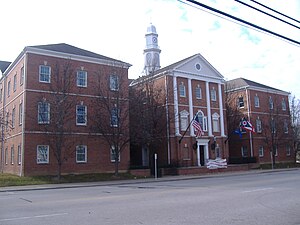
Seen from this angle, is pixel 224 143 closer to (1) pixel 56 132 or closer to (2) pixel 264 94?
(2) pixel 264 94

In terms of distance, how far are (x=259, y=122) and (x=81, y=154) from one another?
31195 mm

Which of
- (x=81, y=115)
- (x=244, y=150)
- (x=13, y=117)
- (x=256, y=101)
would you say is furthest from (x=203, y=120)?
(x=13, y=117)

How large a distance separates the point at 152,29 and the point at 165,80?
24.8 meters

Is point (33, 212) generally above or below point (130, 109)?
below

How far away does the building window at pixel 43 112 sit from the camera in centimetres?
3050

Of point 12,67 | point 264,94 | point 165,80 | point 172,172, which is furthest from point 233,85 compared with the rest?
point 12,67

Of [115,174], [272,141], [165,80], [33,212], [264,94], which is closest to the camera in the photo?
[33,212]

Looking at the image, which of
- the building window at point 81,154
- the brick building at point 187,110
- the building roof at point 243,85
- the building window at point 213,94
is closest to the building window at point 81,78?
the building window at point 81,154

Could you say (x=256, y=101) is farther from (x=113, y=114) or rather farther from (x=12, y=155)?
(x=12, y=155)

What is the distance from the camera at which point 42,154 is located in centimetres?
3172

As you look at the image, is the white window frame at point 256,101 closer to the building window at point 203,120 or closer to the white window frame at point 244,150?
the white window frame at point 244,150

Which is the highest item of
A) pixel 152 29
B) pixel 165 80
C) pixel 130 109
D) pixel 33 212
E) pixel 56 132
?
pixel 152 29

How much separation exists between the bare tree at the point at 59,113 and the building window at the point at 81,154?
72 cm

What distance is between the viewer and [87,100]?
A: 35188mm
